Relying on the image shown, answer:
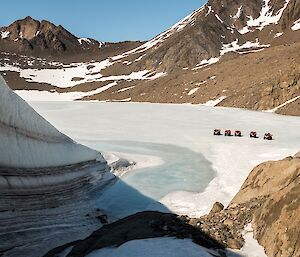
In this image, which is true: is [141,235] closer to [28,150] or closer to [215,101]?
[28,150]

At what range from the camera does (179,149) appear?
78.5 feet

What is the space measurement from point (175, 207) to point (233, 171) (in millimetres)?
5066

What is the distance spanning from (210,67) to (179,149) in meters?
65.3

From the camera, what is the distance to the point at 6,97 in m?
10.9

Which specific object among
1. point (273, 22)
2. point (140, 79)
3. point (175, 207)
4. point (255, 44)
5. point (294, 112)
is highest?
point (273, 22)

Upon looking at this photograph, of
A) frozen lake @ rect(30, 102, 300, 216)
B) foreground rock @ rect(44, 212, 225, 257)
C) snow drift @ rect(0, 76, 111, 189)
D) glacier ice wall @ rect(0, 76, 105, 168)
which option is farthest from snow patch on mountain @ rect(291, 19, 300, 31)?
foreground rock @ rect(44, 212, 225, 257)

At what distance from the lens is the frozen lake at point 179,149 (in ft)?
50.5

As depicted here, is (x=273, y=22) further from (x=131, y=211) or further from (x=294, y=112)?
(x=131, y=211)

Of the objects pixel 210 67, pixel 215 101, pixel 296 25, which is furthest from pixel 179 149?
pixel 296 25

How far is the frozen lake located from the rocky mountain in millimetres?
14593

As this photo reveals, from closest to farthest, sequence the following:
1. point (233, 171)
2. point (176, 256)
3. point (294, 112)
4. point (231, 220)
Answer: point (176, 256) < point (231, 220) < point (233, 171) < point (294, 112)

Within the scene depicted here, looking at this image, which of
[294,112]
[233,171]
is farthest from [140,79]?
[233,171]

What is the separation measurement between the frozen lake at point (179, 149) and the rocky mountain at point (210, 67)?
47.9ft

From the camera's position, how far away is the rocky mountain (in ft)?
186
